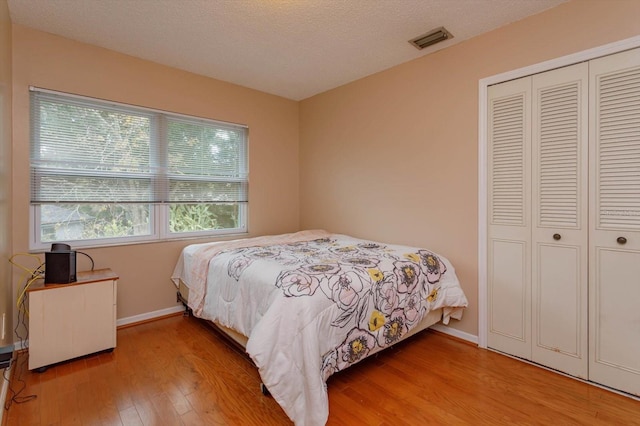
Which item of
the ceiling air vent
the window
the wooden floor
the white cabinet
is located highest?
the ceiling air vent

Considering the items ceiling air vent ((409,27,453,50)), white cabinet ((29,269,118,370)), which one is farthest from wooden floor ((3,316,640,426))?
ceiling air vent ((409,27,453,50))

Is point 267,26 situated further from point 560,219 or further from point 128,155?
point 560,219

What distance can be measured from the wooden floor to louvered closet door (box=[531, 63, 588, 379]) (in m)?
0.24

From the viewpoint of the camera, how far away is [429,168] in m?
2.87

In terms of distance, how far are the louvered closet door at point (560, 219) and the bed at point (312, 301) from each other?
0.59m

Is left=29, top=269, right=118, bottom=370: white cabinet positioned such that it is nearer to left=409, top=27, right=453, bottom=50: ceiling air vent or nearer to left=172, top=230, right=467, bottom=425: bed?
left=172, top=230, right=467, bottom=425: bed

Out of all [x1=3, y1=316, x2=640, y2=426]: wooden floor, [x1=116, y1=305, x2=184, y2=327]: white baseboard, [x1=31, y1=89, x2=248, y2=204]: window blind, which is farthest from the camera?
[x1=116, y1=305, x2=184, y2=327]: white baseboard

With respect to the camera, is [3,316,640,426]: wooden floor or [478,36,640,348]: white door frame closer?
[3,316,640,426]: wooden floor

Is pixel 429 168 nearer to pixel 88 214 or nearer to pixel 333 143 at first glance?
pixel 333 143

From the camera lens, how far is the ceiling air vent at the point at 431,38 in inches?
96.9

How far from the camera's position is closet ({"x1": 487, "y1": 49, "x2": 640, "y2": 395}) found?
1906 millimetres

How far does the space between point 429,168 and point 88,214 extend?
3.09 metres

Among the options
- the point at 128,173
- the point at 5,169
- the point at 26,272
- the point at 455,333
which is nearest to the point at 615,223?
the point at 455,333

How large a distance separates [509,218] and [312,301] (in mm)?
1709
